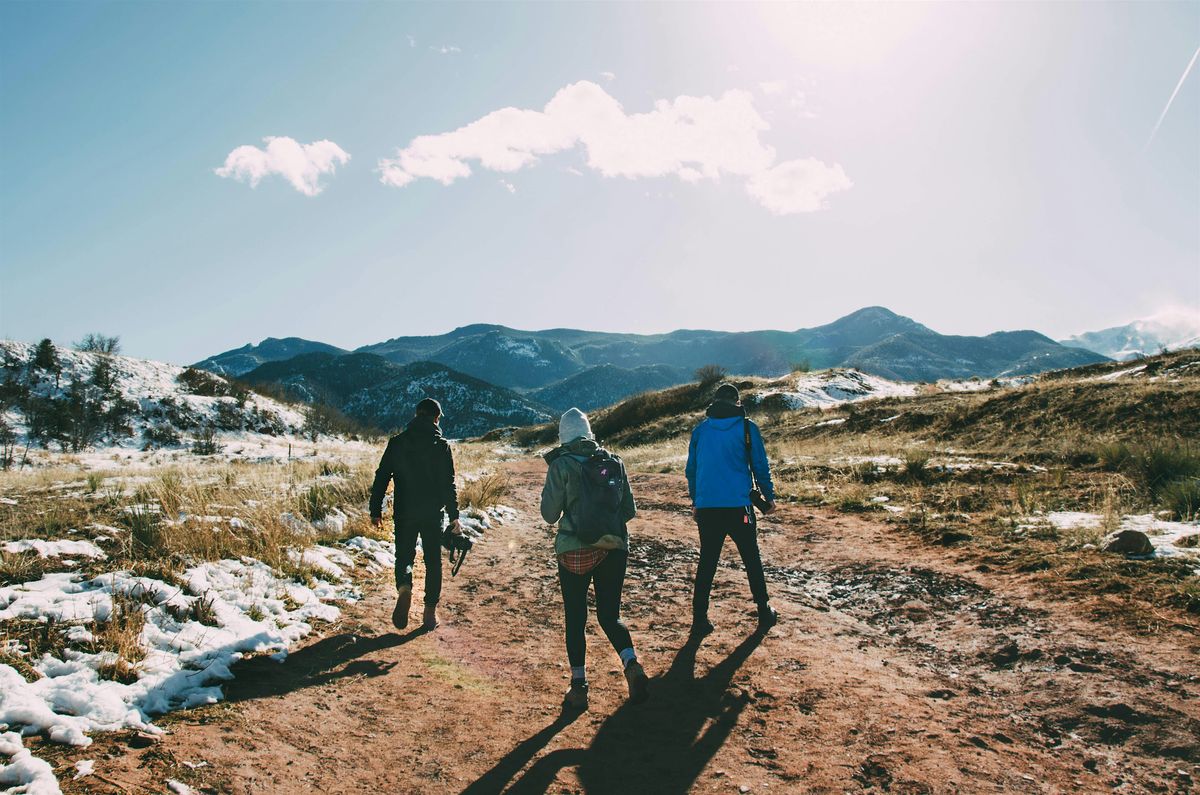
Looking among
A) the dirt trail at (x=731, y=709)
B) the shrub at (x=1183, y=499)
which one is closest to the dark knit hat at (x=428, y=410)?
the dirt trail at (x=731, y=709)

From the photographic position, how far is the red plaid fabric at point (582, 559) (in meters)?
4.40

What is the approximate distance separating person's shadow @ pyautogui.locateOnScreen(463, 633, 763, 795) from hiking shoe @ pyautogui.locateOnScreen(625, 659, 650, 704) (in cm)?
13

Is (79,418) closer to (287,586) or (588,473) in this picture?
(287,586)

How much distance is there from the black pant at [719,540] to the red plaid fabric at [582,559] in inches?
61.7

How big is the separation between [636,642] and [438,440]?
9.43 feet

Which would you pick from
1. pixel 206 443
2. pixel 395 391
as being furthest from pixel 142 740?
pixel 395 391

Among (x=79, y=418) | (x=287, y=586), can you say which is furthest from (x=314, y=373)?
(x=287, y=586)

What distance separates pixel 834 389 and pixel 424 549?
39.4 metres

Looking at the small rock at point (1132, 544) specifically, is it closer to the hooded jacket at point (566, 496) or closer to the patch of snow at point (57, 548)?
the hooded jacket at point (566, 496)

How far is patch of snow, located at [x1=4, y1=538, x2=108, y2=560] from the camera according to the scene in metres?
5.78

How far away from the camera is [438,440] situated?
6.22m

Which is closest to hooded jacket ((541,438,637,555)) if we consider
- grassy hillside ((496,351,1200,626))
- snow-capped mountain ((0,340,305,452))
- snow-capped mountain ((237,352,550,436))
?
grassy hillside ((496,351,1200,626))

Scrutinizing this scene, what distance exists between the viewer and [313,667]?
4.90 m

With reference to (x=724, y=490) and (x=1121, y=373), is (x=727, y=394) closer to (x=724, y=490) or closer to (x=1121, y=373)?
(x=724, y=490)
